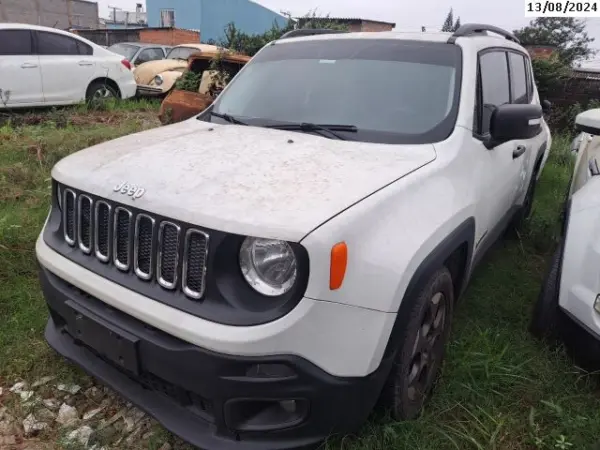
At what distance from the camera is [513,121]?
8.38ft

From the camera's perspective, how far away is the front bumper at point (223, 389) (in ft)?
5.55

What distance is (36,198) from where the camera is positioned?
15.3 ft

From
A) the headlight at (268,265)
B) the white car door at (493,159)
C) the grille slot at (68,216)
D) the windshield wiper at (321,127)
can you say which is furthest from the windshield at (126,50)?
the headlight at (268,265)

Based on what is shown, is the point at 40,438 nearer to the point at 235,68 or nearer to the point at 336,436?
the point at 336,436

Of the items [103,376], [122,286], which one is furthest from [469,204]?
[103,376]

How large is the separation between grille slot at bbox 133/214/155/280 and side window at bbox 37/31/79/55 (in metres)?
7.67

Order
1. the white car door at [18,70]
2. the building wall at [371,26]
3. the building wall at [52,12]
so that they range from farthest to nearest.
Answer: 1. the building wall at [52,12]
2. the building wall at [371,26]
3. the white car door at [18,70]

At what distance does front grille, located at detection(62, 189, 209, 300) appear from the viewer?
1.75 meters

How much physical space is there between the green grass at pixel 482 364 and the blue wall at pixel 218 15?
30.1 m

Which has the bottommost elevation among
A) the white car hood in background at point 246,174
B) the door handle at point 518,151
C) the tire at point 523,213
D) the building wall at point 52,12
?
the tire at point 523,213

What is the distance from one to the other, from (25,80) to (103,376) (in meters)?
7.31

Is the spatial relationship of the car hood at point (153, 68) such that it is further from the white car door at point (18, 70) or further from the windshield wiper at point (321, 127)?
the windshield wiper at point (321, 127)

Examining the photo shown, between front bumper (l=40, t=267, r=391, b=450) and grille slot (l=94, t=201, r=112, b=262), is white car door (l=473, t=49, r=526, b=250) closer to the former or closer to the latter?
front bumper (l=40, t=267, r=391, b=450)

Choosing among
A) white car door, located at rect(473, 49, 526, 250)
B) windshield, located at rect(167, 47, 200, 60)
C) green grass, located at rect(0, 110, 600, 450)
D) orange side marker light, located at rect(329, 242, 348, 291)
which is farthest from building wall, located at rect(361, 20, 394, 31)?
orange side marker light, located at rect(329, 242, 348, 291)
